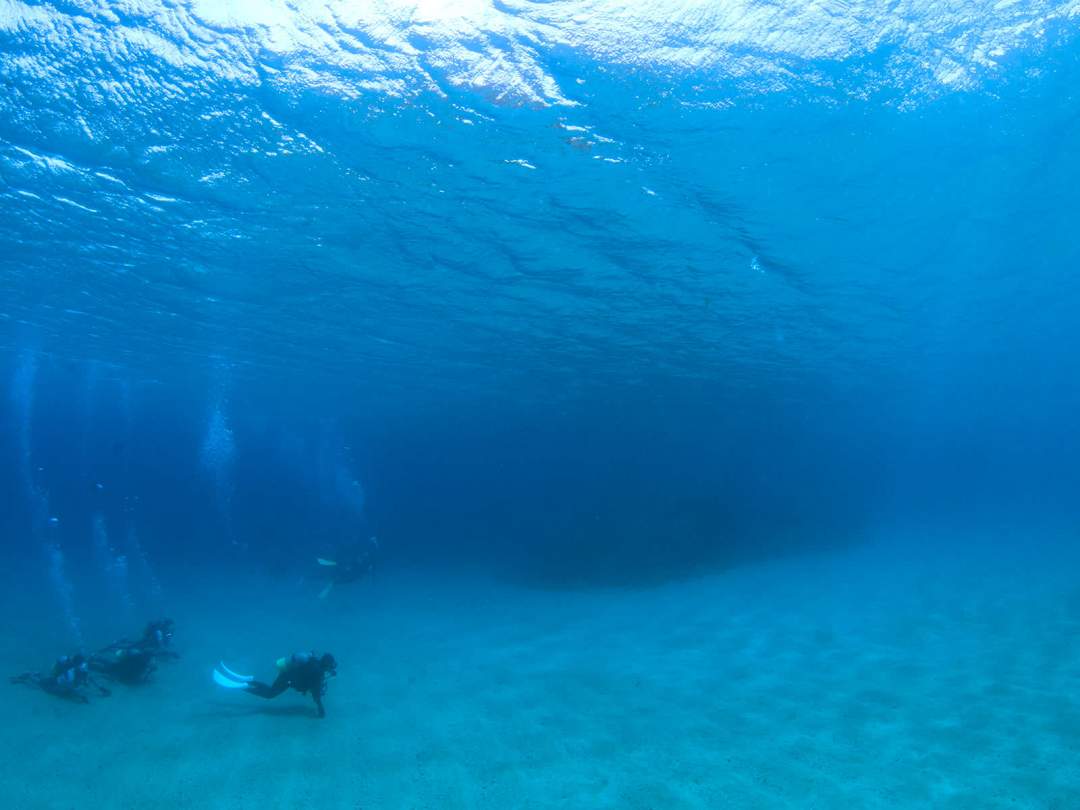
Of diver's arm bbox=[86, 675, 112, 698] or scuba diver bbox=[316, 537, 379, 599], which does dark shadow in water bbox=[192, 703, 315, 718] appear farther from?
scuba diver bbox=[316, 537, 379, 599]

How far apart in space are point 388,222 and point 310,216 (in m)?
1.77

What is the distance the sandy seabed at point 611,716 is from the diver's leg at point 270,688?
0.42 meters

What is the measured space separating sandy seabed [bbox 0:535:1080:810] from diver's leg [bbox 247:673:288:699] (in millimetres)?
416

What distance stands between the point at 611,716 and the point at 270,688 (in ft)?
19.7

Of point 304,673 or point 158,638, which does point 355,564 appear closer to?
point 158,638

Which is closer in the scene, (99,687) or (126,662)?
(99,687)

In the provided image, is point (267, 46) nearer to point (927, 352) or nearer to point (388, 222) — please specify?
point (388, 222)

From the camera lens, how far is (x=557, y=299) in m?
20.5

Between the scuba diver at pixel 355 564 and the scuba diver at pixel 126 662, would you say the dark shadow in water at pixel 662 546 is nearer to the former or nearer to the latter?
the scuba diver at pixel 355 564

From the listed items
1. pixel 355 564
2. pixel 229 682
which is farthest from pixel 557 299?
pixel 229 682

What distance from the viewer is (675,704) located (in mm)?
11297

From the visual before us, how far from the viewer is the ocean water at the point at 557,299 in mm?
8883

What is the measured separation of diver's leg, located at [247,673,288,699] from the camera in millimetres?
10633

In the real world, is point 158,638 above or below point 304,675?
below
